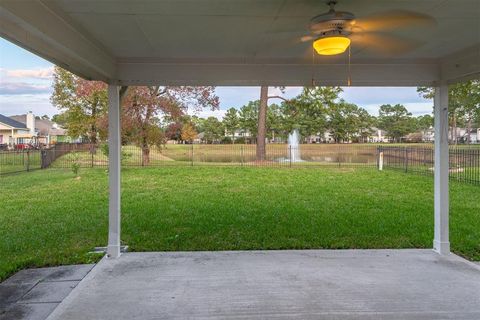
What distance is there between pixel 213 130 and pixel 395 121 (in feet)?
42.8

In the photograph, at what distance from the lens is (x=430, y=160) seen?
12.5m

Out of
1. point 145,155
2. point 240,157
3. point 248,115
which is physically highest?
point 248,115

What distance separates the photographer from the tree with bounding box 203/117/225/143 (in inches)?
781

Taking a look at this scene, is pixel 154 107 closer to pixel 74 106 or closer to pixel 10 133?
pixel 74 106

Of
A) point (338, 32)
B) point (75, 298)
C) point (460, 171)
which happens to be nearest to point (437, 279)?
point (338, 32)

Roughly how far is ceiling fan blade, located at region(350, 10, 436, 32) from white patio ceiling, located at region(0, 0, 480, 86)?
0.07 metres

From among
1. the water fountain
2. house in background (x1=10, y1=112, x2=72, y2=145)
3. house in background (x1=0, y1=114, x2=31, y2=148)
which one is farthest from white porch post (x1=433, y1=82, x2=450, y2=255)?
house in background (x1=10, y1=112, x2=72, y2=145)

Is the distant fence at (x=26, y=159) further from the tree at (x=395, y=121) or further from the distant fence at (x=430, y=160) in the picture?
the tree at (x=395, y=121)

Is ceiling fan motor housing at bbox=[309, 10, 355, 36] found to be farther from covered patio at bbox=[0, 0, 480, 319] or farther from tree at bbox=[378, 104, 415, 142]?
tree at bbox=[378, 104, 415, 142]

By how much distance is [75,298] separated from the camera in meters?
3.05

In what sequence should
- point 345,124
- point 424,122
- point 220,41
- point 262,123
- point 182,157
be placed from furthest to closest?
1. point 424,122
2. point 345,124
3. point 182,157
4. point 262,123
5. point 220,41

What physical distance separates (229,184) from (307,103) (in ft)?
22.4

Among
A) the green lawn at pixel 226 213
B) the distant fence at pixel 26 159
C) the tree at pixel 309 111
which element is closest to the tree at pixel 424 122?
the tree at pixel 309 111

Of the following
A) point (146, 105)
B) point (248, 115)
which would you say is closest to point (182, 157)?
point (146, 105)
